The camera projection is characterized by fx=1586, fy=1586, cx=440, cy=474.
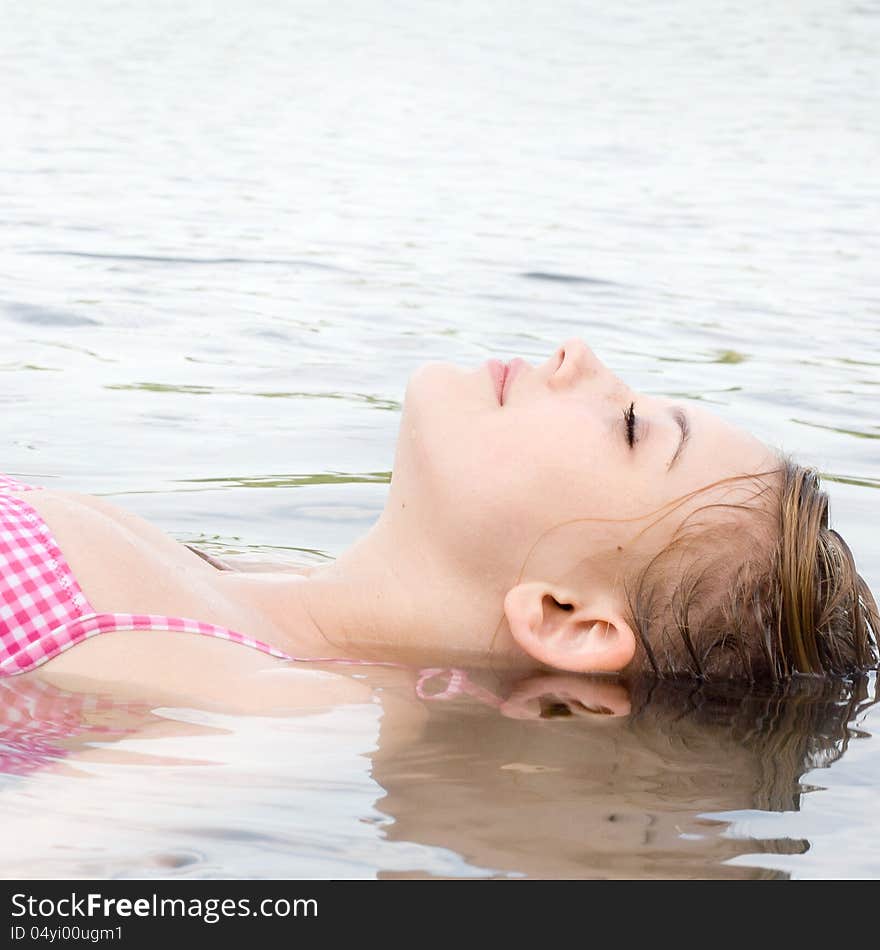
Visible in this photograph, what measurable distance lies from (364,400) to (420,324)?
1496 mm

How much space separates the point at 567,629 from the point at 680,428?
20.8 inches

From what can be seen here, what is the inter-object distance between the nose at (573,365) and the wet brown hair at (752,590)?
409 mm

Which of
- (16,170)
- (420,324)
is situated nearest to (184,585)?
(420,324)

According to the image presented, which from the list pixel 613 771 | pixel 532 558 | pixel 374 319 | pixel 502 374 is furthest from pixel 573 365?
pixel 374 319

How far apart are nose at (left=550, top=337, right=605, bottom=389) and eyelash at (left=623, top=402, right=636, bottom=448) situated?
0.13 metres

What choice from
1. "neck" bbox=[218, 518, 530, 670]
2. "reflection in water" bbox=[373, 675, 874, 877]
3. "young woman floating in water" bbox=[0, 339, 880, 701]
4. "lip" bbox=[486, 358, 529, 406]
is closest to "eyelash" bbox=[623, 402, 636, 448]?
"young woman floating in water" bbox=[0, 339, 880, 701]

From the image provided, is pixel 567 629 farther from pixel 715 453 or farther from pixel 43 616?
pixel 43 616

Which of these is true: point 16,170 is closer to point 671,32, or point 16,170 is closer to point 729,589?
point 729,589

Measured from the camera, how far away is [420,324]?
7.83 meters

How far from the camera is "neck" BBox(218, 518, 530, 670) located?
3668mm

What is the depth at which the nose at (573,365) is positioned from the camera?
142 inches
